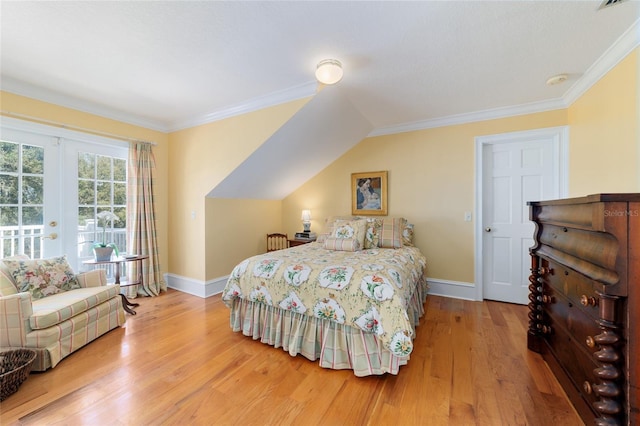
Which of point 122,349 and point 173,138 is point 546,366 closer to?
point 122,349

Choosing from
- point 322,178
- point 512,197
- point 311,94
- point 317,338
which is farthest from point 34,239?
point 512,197

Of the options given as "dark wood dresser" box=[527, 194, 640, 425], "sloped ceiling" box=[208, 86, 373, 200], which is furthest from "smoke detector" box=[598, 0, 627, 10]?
"sloped ceiling" box=[208, 86, 373, 200]

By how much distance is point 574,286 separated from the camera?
4.94 ft

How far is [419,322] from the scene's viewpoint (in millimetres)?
2721

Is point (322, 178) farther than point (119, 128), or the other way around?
point (322, 178)

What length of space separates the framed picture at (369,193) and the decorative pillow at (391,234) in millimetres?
561

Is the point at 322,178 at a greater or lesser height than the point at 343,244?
greater

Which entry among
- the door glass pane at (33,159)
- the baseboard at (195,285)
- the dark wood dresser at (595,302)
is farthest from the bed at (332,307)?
the door glass pane at (33,159)

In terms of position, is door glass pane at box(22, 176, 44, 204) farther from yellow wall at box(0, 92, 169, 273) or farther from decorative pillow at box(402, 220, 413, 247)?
decorative pillow at box(402, 220, 413, 247)

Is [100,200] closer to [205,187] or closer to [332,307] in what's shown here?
[205,187]

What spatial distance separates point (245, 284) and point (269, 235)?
2.13 metres

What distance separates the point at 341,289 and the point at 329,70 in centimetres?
177

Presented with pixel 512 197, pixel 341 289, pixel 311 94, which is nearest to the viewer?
pixel 341 289

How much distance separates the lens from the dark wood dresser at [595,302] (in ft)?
3.45
